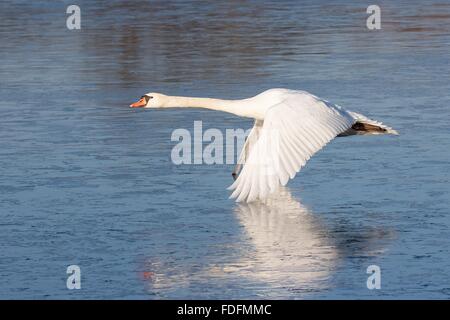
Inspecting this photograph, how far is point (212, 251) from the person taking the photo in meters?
7.65

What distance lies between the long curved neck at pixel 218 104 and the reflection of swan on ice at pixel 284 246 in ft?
2.77

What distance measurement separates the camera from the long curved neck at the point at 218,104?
32.0 feet

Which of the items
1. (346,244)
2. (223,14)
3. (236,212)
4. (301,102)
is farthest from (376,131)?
(223,14)

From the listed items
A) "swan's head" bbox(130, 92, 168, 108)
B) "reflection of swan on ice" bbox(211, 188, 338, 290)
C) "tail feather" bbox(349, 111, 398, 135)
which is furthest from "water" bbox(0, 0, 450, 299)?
"swan's head" bbox(130, 92, 168, 108)

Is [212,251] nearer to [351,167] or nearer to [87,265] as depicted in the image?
[87,265]

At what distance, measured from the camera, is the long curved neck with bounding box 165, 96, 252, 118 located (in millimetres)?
9758

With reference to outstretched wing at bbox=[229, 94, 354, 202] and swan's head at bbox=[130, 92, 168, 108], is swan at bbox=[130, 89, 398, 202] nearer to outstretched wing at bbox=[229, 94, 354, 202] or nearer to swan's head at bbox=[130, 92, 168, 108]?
outstretched wing at bbox=[229, 94, 354, 202]

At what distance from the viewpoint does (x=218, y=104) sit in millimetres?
9922

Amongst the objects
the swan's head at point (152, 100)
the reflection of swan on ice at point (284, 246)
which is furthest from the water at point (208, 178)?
the swan's head at point (152, 100)

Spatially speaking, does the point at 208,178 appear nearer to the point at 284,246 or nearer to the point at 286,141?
the point at 286,141

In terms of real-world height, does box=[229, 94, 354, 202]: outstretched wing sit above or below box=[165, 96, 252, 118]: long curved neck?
below

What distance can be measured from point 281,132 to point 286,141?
91 mm

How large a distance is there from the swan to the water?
0.31 meters
